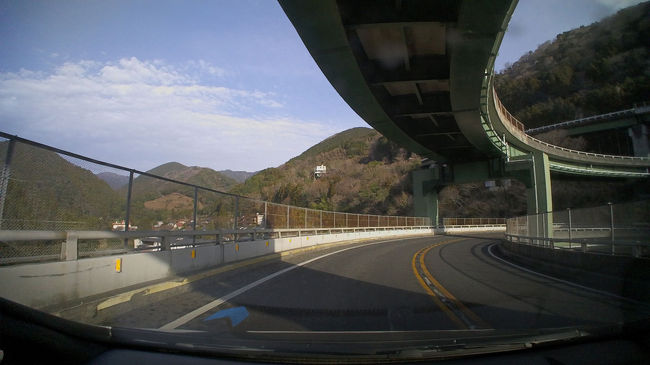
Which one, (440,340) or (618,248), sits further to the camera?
(618,248)

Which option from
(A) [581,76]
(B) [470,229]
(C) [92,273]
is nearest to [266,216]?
(C) [92,273]

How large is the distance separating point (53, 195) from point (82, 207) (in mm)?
725

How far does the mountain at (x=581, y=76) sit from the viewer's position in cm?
5101

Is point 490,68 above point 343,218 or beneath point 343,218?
above

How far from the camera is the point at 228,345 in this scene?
3.22 m

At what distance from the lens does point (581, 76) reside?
7112 cm

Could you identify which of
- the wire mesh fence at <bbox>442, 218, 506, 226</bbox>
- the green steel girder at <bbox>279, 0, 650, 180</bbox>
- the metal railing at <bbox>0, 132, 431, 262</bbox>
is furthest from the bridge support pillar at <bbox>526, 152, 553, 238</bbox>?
the metal railing at <bbox>0, 132, 431, 262</bbox>

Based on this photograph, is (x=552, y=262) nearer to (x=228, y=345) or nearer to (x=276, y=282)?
(x=276, y=282)

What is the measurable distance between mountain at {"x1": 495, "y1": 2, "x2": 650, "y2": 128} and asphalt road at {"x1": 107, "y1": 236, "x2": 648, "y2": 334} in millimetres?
47518

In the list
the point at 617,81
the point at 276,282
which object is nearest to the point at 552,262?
the point at 276,282

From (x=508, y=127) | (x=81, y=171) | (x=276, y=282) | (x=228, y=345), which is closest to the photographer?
(x=228, y=345)

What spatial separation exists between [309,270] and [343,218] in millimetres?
19275

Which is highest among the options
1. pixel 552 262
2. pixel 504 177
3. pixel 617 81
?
pixel 617 81

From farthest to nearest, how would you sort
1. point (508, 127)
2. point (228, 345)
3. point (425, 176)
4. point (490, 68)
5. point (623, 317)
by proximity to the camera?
point (425, 176) < point (508, 127) < point (490, 68) < point (623, 317) < point (228, 345)
